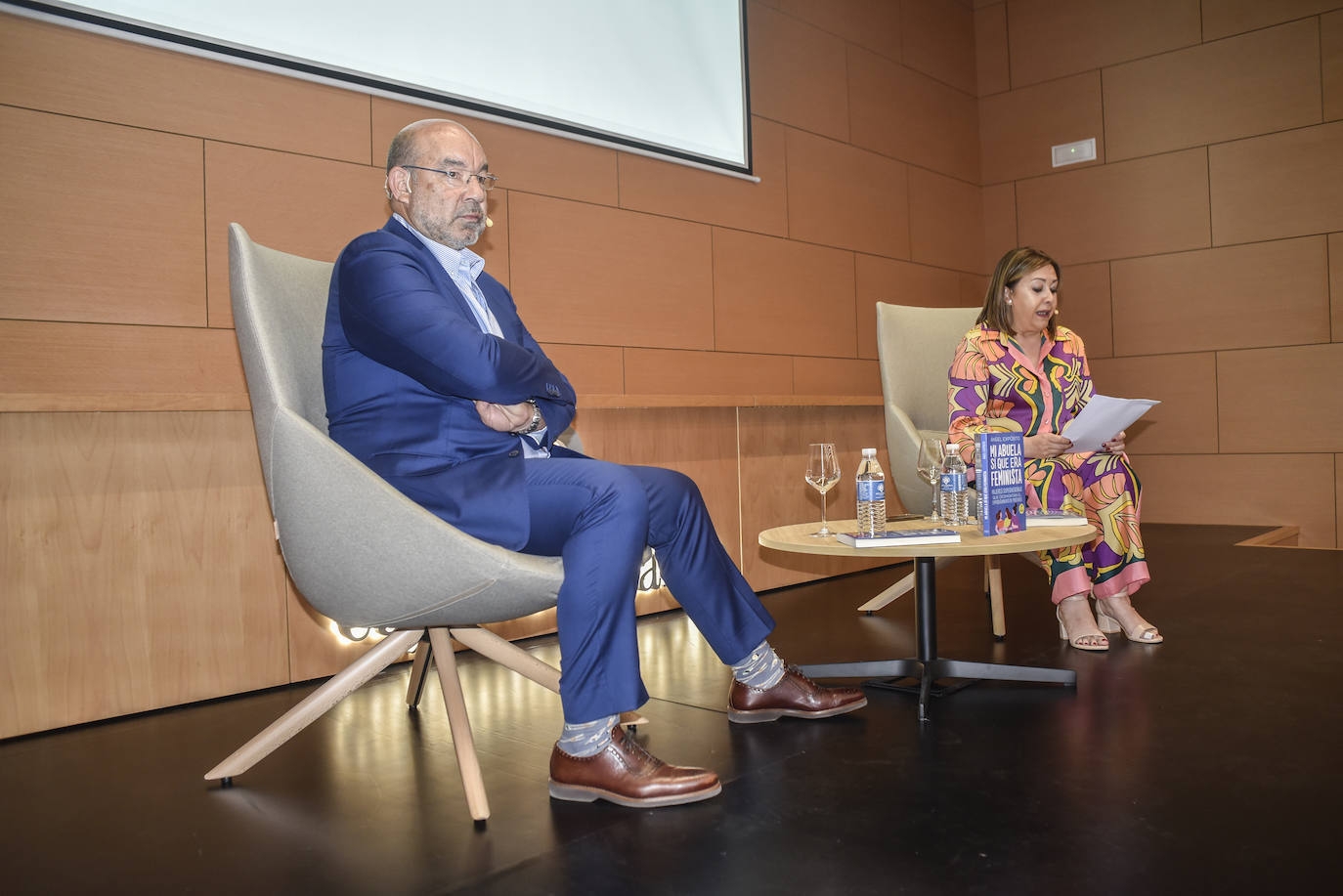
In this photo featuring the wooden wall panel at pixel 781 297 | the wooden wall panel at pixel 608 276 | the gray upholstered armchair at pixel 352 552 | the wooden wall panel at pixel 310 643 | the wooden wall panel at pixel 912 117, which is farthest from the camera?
the wooden wall panel at pixel 912 117

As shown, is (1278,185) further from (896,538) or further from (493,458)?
(493,458)

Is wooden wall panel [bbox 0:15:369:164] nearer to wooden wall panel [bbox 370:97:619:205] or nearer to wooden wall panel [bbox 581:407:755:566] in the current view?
wooden wall panel [bbox 370:97:619:205]

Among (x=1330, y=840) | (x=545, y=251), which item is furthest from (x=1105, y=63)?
(x=1330, y=840)

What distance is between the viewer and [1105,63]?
567 centimetres

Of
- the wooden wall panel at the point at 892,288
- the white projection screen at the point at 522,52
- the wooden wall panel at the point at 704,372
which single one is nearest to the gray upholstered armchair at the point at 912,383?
the wooden wall panel at the point at 704,372

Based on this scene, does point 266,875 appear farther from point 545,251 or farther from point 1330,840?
point 545,251

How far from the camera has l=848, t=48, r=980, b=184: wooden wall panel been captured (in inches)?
208

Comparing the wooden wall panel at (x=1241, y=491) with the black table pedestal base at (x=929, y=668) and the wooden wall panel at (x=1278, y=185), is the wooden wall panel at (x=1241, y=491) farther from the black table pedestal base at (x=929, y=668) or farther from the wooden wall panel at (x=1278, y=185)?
the black table pedestal base at (x=929, y=668)

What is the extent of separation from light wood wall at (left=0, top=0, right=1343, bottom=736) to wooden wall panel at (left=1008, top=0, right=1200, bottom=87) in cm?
2

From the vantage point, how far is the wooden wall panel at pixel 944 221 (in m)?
5.61

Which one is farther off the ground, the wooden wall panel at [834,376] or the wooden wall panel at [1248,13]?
the wooden wall panel at [1248,13]

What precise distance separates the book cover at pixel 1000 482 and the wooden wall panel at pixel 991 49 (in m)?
4.60

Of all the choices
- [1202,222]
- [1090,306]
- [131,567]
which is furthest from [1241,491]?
[131,567]

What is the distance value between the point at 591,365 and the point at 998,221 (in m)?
3.48
